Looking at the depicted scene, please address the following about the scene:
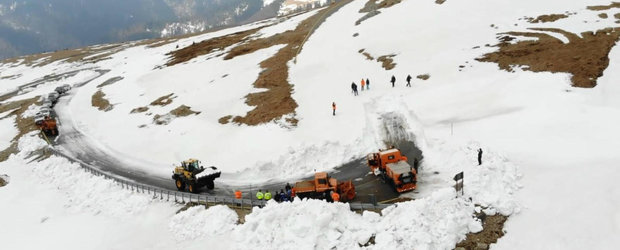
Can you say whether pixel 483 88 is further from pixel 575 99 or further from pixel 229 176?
pixel 229 176

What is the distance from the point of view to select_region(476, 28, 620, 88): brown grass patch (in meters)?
31.6

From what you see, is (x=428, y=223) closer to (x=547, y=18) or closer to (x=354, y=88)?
(x=354, y=88)

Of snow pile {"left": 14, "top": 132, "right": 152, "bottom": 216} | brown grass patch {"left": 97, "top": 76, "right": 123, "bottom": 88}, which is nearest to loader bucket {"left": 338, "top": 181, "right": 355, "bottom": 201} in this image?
snow pile {"left": 14, "top": 132, "right": 152, "bottom": 216}

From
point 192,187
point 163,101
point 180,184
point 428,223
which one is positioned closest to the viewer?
point 428,223

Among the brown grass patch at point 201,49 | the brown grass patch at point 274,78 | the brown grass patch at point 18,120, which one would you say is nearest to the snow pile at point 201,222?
the brown grass patch at point 274,78

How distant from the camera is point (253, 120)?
121ft

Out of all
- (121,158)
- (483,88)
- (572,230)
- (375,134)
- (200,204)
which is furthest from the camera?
(121,158)

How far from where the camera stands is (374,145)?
1175 inches

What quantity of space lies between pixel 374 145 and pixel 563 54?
2038 cm

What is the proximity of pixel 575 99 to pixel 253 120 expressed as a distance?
2595 centimetres

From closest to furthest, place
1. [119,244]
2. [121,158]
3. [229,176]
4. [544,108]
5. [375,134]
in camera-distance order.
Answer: [119,244]
[544,108]
[229,176]
[375,134]
[121,158]

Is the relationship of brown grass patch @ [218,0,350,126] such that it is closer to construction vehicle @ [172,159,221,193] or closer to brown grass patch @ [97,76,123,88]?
construction vehicle @ [172,159,221,193]

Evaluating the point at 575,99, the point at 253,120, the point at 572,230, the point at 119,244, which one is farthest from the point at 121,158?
the point at 575,99

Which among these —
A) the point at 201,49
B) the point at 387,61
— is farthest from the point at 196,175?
the point at 201,49
